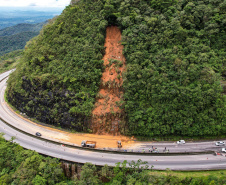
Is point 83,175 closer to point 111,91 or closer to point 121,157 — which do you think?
point 121,157

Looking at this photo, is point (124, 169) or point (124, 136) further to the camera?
point (124, 136)

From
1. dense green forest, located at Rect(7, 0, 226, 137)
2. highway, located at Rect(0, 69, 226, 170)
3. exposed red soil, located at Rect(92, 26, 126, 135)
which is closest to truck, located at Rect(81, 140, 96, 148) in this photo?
highway, located at Rect(0, 69, 226, 170)

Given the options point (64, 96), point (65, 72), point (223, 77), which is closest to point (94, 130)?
point (64, 96)

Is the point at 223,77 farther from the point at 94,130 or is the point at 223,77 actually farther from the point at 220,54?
the point at 94,130

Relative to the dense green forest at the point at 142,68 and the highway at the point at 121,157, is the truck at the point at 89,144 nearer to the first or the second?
the highway at the point at 121,157

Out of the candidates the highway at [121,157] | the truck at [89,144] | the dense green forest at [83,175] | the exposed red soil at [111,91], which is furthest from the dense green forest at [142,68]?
the dense green forest at [83,175]
